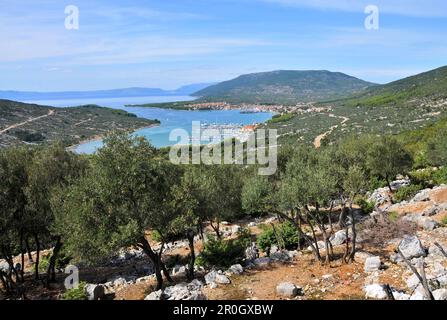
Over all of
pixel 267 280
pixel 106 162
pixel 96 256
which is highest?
pixel 106 162

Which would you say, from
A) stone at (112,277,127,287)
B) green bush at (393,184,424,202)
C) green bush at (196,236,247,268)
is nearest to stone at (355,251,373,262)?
green bush at (196,236,247,268)

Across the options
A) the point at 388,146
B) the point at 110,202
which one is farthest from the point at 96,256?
the point at 388,146

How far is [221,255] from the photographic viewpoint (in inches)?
974

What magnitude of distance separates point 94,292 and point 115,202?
16.4 ft

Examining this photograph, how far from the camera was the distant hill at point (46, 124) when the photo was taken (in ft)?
416

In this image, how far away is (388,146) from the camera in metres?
43.9

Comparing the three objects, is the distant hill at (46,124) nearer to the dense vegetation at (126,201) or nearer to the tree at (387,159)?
the tree at (387,159)

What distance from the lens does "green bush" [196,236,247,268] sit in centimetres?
2442

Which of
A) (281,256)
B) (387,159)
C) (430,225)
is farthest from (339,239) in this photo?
(387,159)

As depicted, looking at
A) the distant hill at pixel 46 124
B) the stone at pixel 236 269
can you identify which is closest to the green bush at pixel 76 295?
the stone at pixel 236 269

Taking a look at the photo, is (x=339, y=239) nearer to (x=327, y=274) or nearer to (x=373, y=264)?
(x=373, y=264)
